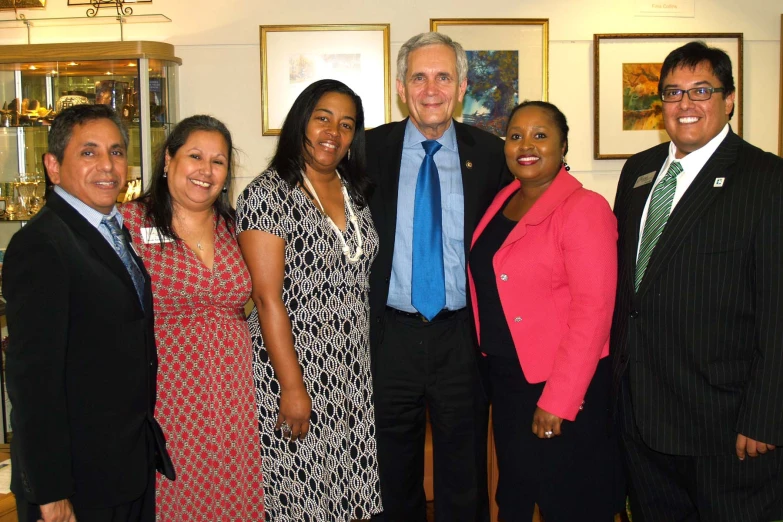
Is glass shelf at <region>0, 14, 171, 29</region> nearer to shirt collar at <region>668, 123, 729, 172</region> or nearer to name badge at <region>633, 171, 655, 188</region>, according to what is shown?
name badge at <region>633, 171, 655, 188</region>

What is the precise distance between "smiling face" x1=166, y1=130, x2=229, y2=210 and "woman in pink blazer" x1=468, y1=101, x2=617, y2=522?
3.12 ft

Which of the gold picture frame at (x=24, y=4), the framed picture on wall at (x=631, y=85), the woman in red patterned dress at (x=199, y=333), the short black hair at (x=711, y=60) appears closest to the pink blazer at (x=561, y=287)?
the short black hair at (x=711, y=60)

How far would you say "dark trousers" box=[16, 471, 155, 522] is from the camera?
1.71 meters

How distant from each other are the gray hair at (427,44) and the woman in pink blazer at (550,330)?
48cm

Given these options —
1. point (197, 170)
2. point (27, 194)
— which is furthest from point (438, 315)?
point (27, 194)

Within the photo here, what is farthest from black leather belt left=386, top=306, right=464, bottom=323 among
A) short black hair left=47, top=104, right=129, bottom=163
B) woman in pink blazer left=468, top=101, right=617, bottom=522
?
short black hair left=47, top=104, right=129, bottom=163

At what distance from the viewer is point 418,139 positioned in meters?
2.71

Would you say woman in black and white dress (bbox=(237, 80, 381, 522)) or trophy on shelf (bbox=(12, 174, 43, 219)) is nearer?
woman in black and white dress (bbox=(237, 80, 381, 522))

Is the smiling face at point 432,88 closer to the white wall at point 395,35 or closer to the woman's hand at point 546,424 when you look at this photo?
the woman's hand at point 546,424

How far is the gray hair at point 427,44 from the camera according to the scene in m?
2.72

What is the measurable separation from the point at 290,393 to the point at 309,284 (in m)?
0.35

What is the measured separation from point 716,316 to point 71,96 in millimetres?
3610

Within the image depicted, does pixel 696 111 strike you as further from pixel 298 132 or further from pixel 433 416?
pixel 433 416

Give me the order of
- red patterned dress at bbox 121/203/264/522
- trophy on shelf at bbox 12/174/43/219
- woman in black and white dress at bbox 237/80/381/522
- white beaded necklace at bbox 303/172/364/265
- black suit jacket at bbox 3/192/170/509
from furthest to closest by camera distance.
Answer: trophy on shelf at bbox 12/174/43/219 → white beaded necklace at bbox 303/172/364/265 → woman in black and white dress at bbox 237/80/381/522 → red patterned dress at bbox 121/203/264/522 → black suit jacket at bbox 3/192/170/509
